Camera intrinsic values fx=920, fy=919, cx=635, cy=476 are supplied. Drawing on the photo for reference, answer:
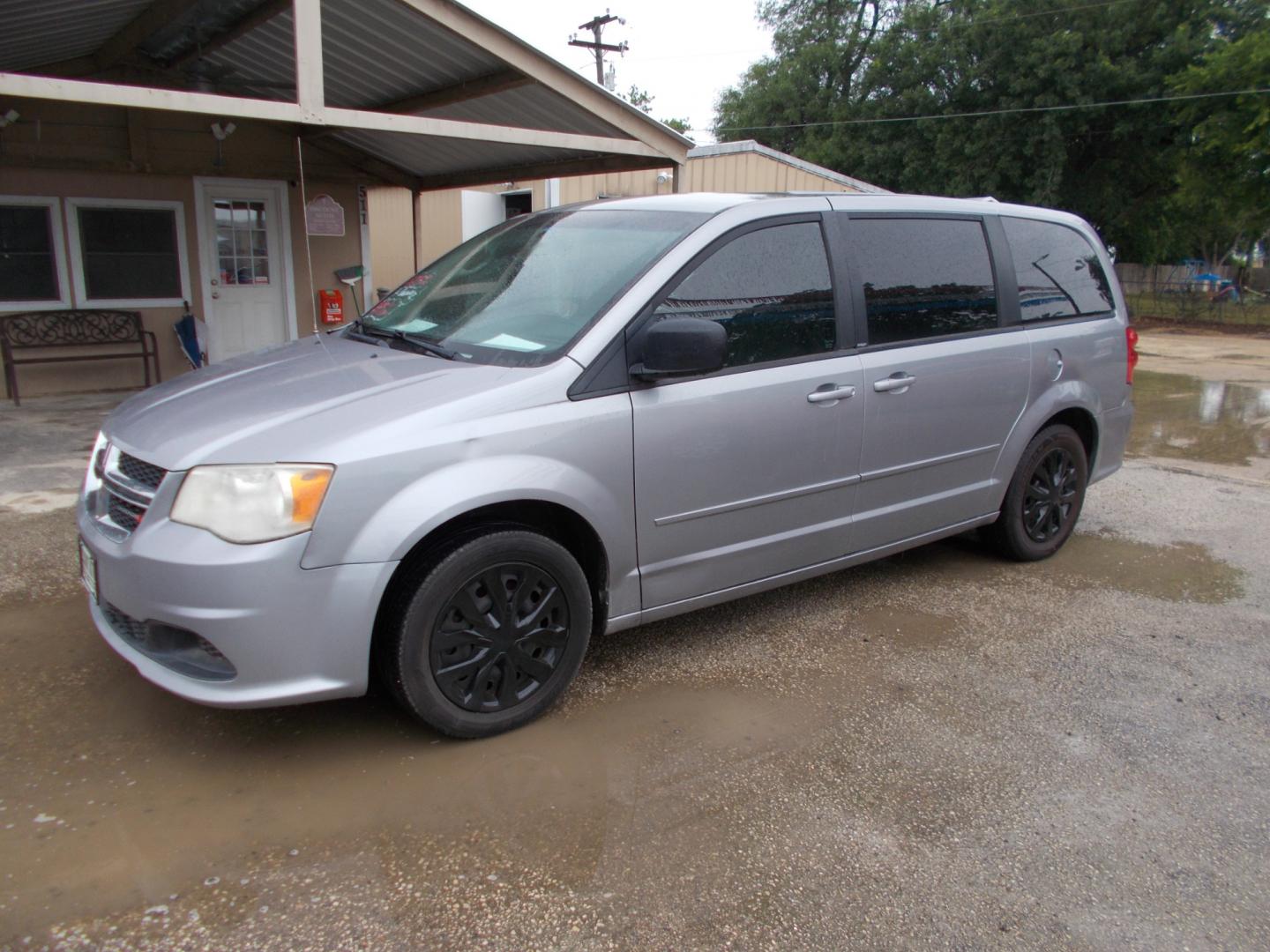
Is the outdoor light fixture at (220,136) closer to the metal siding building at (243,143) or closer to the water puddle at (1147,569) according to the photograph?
the metal siding building at (243,143)

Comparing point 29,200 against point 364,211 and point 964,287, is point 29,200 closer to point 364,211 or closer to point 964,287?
point 364,211

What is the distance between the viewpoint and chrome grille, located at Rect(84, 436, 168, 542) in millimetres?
2775

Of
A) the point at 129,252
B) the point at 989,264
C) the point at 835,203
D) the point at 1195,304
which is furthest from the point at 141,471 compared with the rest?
the point at 1195,304

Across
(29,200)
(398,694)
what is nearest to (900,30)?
(29,200)

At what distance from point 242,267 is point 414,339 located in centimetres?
756

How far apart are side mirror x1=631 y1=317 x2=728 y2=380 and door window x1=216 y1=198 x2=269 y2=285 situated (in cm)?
829

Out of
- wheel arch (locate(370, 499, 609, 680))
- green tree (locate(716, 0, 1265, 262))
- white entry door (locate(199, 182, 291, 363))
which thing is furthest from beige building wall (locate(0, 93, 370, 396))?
green tree (locate(716, 0, 1265, 262))

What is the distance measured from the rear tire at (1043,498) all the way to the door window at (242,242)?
27.6 feet

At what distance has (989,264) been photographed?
445cm

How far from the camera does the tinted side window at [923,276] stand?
3.94m

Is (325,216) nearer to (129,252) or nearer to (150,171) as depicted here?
(150,171)

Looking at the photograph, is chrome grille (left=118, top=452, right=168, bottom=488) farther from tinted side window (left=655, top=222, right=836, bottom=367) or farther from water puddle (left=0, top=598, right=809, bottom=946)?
tinted side window (left=655, top=222, right=836, bottom=367)

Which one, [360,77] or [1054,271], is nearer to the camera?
[1054,271]

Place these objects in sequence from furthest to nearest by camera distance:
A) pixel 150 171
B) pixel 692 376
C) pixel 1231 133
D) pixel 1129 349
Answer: pixel 1231 133 → pixel 150 171 → pixel 1129 349 → pixel 692 376
